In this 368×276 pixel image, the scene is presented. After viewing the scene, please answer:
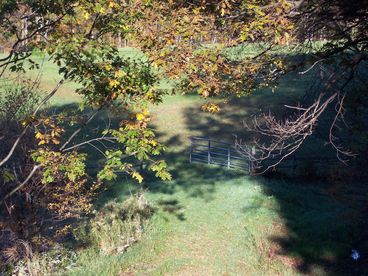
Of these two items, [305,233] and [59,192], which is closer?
[59,192]

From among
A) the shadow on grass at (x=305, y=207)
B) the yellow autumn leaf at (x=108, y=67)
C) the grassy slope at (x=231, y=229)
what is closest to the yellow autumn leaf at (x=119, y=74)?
the yellow autumn leaf at (x=108, y=67)

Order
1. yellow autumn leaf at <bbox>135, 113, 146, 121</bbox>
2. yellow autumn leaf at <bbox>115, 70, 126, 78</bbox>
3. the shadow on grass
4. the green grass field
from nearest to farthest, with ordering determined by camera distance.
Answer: yellow autumn leaf at <bbox>135, 113, 146, 121</bbox>
yellow autumn leaf at <bbox>115, 70, 126, 78</bbox>
the green grass field
the shadow on grass

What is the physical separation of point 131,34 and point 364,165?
11.7 metres

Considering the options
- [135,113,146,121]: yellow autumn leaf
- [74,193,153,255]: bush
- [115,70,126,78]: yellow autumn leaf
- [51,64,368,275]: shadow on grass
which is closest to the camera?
[135,113,146,121]: yellow autumn leaf

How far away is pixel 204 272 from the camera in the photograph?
46.3 ft

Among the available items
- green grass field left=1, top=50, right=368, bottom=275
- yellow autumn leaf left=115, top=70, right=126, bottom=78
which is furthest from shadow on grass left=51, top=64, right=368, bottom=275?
yellow autumn leaf left=115, top=70, right=126, bottom=78

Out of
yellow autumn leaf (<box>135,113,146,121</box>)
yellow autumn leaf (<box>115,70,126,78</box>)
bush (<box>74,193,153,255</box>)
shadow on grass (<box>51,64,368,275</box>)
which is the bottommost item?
shadow on grass (<box>51,64,368,275</box>)

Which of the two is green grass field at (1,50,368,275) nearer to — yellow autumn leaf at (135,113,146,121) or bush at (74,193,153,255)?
bush at (74,193,153,255)

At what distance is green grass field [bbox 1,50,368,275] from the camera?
14.3 meters

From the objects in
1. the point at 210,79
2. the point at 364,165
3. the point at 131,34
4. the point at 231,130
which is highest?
the point at 131,34

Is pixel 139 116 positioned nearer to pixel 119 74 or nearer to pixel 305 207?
pixel 119 74

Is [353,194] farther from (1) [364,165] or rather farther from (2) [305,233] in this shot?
(2) [305,233]

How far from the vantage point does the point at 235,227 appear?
16.3m

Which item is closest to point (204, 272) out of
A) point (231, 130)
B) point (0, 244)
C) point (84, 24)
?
point (0, 244)
